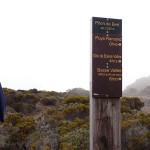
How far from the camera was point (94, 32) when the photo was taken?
13.0ft

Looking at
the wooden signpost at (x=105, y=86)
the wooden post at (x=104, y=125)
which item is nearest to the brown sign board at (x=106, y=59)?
the wooden signpost at (x=105, y=86)

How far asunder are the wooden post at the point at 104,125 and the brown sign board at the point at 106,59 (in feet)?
0.49

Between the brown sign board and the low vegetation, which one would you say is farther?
the low vegetation

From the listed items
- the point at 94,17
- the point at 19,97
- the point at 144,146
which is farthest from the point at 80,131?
the point at 19,97

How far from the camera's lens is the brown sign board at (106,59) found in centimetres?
390

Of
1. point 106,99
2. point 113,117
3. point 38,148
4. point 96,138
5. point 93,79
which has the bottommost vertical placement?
point 38,148

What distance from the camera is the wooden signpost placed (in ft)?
12.8

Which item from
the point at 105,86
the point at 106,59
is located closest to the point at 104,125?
the point at 105,86

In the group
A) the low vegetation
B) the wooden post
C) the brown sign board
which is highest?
the brown sign board

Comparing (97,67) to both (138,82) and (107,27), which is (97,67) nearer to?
(107,27)

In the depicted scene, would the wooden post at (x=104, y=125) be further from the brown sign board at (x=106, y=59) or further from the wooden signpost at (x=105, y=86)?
the brown sign board at (x=106, y=59)

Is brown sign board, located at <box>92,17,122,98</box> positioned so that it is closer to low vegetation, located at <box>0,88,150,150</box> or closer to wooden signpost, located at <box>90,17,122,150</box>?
wooden signpost, located at <box>90,17,122,150</box>

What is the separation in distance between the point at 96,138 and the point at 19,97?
8869 mm

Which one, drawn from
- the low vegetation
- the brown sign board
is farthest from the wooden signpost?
the low vegetation
